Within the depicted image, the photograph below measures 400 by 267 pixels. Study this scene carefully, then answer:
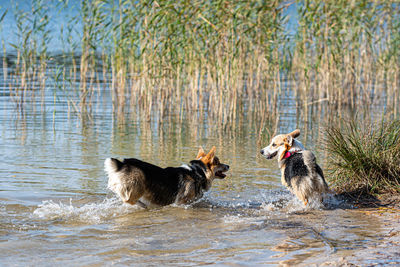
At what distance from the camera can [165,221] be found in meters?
5.02

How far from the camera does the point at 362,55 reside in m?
14.8

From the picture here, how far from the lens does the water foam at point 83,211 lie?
5.02 metres

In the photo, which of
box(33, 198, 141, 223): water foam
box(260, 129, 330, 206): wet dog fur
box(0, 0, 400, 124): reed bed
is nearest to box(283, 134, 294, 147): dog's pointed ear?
box(260, 129, 330, 206): wet dog fur

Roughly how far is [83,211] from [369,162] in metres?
3.33

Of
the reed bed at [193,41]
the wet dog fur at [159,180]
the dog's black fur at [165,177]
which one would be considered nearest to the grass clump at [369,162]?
the wet dog fur at [159,180]

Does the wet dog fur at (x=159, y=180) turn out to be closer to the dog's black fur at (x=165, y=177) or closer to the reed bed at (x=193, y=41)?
the dog's black fur at (x=165, y=177)

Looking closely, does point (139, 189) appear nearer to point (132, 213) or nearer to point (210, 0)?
point (132, 213)

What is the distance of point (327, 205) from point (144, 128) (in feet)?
21.2

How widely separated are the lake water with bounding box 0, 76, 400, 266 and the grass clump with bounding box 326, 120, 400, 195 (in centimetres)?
42

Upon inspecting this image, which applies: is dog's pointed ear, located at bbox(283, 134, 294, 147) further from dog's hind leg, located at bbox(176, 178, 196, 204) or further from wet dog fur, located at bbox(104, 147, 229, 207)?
dog's hind leg, located at bbox(176, 178, 196, 204)

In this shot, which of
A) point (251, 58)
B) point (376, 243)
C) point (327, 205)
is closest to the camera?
point (376, 243)

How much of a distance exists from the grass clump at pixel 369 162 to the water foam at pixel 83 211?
99.5 inches

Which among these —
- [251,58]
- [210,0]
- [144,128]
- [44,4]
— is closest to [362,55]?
[251,58]

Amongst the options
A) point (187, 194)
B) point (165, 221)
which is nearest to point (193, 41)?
point (187, 194)
